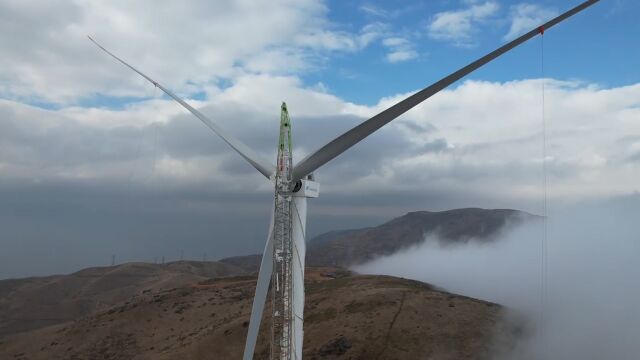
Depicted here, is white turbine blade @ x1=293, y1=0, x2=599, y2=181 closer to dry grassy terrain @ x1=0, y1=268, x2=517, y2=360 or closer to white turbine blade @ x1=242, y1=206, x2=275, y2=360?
white turbine blade @ x1=242, y1=206, x2=275, y2=360

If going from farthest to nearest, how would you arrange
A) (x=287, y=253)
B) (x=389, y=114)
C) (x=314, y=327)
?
(x=314, y=327)
(x=287, y=253)
(x=389, y=114)

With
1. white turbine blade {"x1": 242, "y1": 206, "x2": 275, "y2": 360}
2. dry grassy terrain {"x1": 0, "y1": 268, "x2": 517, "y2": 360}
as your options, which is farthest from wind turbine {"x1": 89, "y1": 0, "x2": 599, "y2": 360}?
dry grassy terrain {"x1": 0, "y1": 268, "x2": 517, "y2": 360}

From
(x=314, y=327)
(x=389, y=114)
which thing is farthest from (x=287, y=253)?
(x=314, y=327)

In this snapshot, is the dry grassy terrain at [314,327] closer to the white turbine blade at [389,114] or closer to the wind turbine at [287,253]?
the wind turbine at [287,253]

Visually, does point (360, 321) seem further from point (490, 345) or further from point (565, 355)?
point (565, 355)

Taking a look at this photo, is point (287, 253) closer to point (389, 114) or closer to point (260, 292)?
point (260, 292)

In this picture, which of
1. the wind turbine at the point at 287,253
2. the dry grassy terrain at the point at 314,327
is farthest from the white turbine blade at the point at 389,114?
the dry grassy terrain at the point at 314,327
